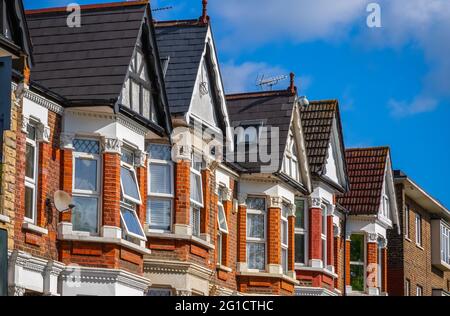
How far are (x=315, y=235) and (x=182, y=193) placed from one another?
29.0 feet

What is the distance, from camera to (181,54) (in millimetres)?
32656

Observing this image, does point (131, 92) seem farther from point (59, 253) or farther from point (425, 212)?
point (425, 212)

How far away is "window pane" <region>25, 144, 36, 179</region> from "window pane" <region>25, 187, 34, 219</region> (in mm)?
281

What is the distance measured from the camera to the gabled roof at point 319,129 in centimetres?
4047

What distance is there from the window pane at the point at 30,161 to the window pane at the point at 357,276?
20.3 m

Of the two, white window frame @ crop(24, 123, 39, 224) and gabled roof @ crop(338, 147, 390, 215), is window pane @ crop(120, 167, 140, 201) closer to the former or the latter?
white window frame @ crop(24, 123, 39, 224)

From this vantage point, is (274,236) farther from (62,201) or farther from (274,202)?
(62,201)

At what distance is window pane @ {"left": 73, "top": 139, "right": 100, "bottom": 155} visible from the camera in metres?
28.3

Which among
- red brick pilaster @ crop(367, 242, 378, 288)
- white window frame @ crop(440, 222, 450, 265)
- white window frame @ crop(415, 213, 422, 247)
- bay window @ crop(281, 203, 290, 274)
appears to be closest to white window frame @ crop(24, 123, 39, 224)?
bay window @ crop(281, 203, 290, 274)

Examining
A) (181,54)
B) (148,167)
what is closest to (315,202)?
(181,54)

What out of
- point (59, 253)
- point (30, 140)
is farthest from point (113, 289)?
point (30, 140)

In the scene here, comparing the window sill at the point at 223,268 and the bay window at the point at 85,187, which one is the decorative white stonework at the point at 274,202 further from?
the bay window at the point at 85,187

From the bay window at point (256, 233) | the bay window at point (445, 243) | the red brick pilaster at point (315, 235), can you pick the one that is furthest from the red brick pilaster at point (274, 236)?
the bay window at point (445, 243)
